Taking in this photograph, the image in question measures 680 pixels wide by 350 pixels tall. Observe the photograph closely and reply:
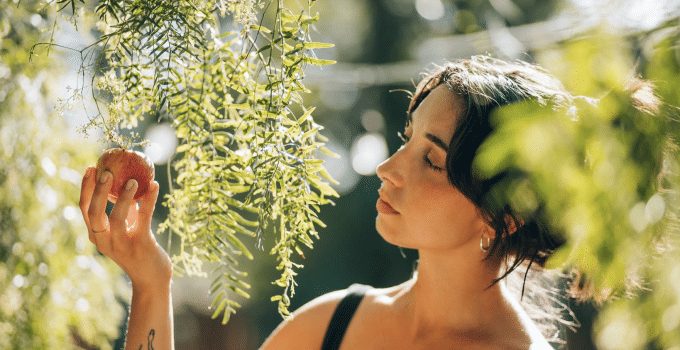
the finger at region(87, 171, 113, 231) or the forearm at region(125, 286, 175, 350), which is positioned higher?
the finger at region(87, 171, 113, 231)

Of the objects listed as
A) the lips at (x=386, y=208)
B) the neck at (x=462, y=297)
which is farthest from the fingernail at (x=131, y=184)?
the neck at (x=462, y=297)

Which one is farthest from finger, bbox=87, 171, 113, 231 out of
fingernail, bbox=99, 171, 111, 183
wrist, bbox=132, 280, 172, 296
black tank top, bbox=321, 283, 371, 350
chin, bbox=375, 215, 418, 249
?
black tank top, bbox=321, 283, 371, 350

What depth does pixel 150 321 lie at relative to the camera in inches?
37.0

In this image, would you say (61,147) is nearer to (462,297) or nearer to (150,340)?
(150,340)

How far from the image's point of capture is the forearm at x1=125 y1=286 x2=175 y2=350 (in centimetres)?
94

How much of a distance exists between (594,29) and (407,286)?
3.00ft

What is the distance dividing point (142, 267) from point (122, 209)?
0.09m

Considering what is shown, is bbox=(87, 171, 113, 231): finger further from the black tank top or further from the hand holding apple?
the black tank top

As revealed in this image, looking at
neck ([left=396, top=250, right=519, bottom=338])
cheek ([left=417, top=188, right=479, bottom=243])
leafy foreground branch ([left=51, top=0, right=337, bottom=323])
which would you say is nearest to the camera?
leafy foreground branch ([left=51, top=0, right=337, bottom=323])

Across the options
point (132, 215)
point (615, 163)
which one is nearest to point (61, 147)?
point (132, 215)

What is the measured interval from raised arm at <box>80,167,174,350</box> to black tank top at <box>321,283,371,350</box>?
322mm

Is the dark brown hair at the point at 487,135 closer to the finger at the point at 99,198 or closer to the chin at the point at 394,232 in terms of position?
the chin at the point at 394,232

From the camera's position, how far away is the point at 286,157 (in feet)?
2.82

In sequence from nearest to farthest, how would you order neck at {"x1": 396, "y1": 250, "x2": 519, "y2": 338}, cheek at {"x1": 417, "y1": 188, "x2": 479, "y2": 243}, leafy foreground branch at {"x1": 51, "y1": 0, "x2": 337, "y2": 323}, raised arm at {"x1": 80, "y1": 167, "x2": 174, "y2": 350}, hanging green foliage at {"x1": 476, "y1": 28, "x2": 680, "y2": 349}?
hanging green foliage at {"x1": 476, "y1": 28, "x2": 680, "y2": 349}
leafy foreground branch at {"x1": 51, "y1": 0, "x2": 337, "y2": 323}
raised arm at {"x1": 80, "y1": 167, "x2": 174, "y2": 350}
cheek at {"x1": 417, "y1": 188, "x2": 479, "y2": 243}
neck at {"x1": 396, "y1": 250, "x2": 519, "y2": 338}
